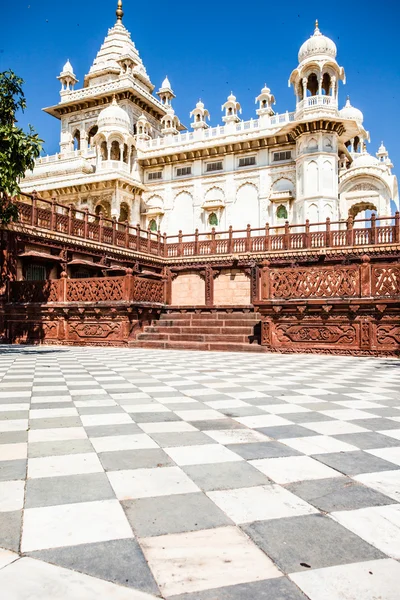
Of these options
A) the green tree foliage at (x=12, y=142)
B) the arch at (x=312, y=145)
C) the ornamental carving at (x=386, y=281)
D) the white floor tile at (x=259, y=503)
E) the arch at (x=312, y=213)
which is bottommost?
the white floor tile at (x=259, y=503)

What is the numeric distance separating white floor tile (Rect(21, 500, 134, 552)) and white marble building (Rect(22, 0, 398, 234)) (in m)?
23.9

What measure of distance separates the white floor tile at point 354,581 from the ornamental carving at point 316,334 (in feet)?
30.6

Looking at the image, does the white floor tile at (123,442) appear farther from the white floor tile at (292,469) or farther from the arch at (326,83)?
the arch at (326,83)

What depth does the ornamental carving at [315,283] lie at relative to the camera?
10.7 meters

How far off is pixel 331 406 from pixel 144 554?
10.0ft

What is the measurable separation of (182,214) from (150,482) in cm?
2847

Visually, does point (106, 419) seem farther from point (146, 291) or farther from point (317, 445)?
point (146, 291)

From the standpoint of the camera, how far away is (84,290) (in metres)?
13.3

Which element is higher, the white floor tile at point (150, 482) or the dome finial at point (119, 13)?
the dome finial at point (119, 13)

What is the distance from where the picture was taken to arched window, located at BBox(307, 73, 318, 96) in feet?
87.1

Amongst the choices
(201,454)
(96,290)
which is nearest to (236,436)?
(201,454)

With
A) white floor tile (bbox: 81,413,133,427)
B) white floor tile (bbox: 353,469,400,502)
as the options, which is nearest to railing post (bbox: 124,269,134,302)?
white floor tile (bbox: 81,413,133,427)

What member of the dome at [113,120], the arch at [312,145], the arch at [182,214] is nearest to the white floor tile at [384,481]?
the arch at [312,145]

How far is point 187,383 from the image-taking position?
226 inches
